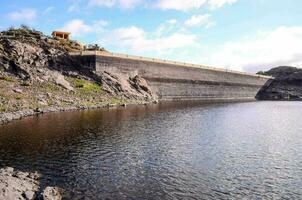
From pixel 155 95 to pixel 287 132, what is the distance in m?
72.6

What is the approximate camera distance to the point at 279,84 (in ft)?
642

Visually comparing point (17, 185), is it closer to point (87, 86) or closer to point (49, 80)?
point (49, 80)

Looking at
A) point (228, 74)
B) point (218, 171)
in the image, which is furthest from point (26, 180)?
point (228, 74)

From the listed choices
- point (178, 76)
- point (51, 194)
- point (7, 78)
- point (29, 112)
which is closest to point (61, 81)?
point (7, 78)

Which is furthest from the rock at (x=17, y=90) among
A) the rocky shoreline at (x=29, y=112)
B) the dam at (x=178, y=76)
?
the dam at (x=178, y=76)

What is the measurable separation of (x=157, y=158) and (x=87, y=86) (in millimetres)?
67183

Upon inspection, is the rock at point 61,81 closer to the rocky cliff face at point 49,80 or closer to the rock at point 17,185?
the rocky cliff face at point 49,80

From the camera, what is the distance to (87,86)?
101 meters

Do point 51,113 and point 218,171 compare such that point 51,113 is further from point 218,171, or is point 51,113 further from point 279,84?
point 279,84

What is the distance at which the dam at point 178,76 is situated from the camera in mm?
112000

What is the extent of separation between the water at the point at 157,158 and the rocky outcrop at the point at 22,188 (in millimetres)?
1103

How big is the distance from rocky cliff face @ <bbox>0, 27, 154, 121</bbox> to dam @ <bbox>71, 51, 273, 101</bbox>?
402 centimetres

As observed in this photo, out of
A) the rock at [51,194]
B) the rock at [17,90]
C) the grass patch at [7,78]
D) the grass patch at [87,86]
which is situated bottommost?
the rock at [51,194]

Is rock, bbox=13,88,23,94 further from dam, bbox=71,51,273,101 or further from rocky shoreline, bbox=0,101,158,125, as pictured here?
dam, bbox=71,51,273,101
